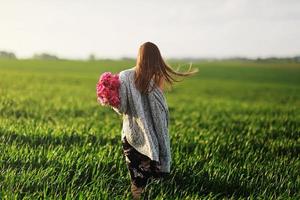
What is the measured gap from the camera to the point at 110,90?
18.2 ft

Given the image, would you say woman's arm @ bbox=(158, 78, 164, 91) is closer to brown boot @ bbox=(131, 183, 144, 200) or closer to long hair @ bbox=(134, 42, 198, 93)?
long hair @ bbox=(134, 42, 198, 93)

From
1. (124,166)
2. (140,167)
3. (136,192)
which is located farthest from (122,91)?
(124,166)

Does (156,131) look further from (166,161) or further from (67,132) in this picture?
(67,132)

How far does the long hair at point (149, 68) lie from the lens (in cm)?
556

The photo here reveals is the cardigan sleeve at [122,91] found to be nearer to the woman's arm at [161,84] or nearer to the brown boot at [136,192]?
the woman's arm at [161,84]

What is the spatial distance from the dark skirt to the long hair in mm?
663

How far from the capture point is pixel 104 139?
28.3 feet

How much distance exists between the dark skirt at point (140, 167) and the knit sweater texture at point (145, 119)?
0.07m

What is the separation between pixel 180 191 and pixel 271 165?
2.22m

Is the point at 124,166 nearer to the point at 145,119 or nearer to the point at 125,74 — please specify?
the point at 145,119

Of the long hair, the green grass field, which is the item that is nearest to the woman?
the long hair

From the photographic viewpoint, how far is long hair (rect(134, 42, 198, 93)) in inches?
219

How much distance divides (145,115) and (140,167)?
21.3 inches

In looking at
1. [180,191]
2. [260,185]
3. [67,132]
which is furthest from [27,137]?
[260,185]
